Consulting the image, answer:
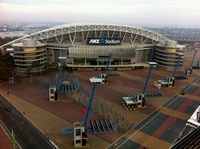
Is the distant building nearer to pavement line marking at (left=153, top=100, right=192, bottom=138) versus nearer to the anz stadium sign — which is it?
the anz stadium sign

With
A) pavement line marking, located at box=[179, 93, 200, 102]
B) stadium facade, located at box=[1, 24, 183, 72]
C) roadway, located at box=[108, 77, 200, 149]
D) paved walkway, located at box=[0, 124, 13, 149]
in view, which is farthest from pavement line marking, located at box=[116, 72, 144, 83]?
paved walkway, located at box=[0, 124, 13, 149]

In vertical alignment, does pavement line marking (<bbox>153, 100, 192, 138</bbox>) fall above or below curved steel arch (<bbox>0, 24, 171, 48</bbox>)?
below

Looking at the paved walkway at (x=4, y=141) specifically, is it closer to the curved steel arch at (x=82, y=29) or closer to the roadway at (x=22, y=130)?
the roadway at (x=22, y=130)

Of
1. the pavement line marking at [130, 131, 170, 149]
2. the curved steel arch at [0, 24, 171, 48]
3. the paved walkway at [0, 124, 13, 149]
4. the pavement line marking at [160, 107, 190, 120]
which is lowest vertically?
the paved walkway at [0, 124, 13, 149]

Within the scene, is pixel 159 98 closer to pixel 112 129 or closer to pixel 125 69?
pixel 112 129

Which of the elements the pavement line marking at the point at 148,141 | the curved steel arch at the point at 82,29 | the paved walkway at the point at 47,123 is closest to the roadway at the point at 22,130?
the paved walkway at the point at 47,123

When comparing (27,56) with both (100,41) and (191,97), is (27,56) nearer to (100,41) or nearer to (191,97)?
(100,41)
